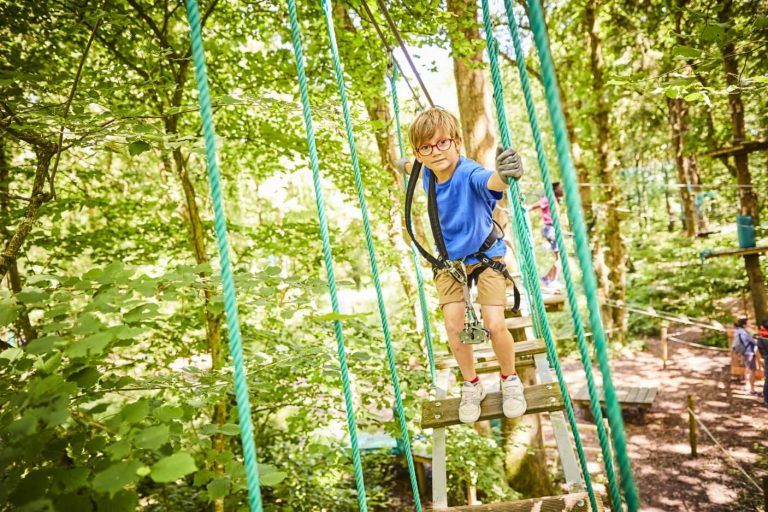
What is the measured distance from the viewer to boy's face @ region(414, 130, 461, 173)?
197 cm

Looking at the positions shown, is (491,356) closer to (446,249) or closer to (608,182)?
(446,249)

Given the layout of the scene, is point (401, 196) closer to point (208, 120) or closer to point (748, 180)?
point (208, 120)

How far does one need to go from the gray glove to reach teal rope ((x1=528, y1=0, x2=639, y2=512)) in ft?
2.03

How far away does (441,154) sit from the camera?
6.48ft

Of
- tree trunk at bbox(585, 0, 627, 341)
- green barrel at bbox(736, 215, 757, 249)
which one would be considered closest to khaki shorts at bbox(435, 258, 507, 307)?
green barrel at bbox(736, 215, 757, 249)

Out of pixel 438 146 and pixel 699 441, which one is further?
pixel 699 441

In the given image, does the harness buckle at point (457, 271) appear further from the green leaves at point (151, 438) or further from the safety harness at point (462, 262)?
the green leaves at point (151, 438)

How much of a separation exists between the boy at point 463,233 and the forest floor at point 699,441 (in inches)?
221

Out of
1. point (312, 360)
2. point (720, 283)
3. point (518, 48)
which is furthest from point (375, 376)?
point (720, 283)

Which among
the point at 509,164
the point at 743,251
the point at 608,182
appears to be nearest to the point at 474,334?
the point at 509,164

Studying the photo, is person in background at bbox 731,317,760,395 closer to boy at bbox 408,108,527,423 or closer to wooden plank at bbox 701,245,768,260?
wooden plank at bbox 701,245,768,260

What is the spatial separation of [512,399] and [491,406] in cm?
14

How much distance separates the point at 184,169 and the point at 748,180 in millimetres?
8447

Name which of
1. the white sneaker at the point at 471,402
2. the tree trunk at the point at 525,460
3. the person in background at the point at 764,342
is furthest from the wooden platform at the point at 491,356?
the person in background at the point at 764,342
